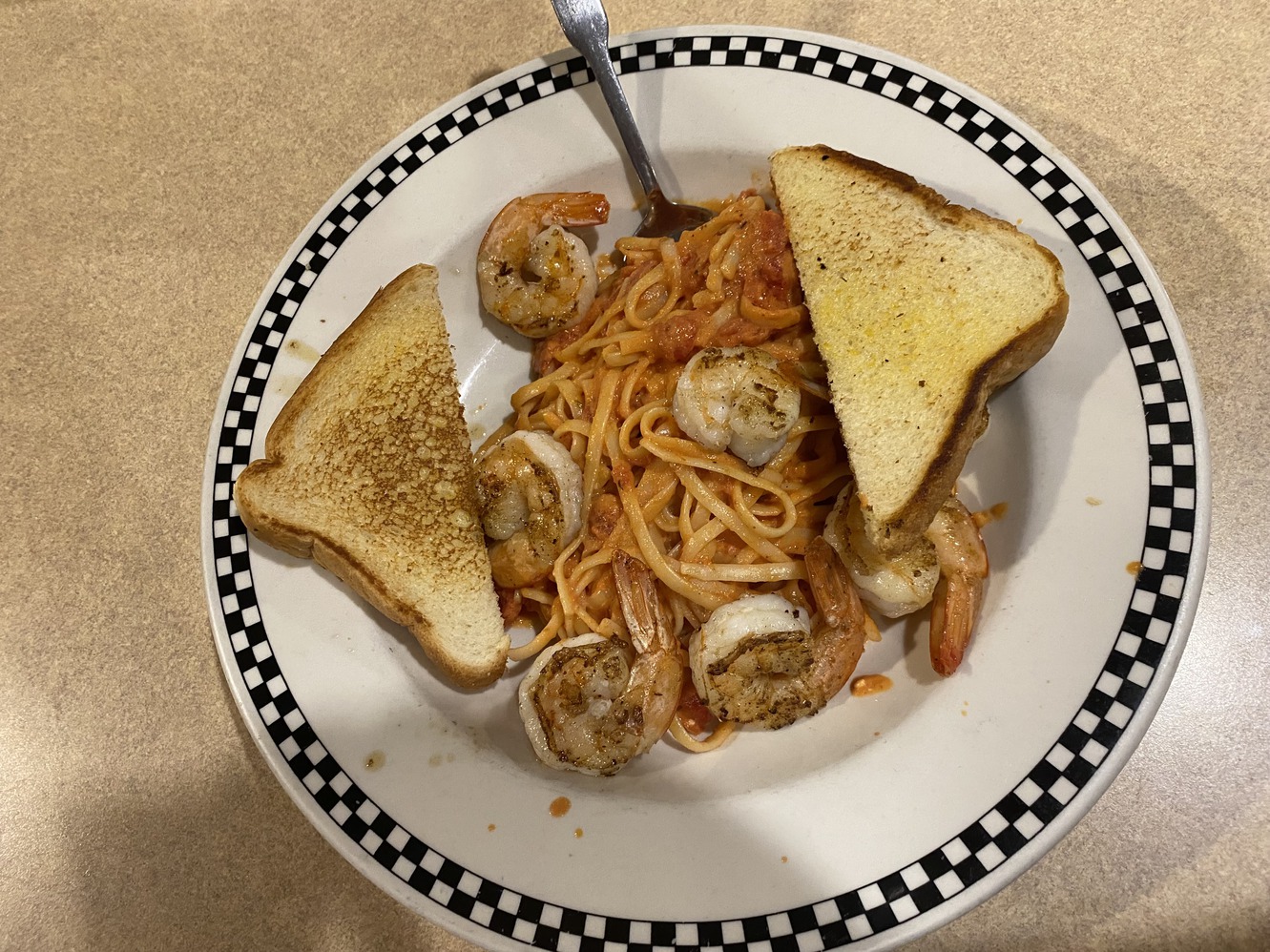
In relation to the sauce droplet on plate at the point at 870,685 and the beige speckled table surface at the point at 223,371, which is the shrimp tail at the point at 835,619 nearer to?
the sauce droplet on plate at the point at 870,685

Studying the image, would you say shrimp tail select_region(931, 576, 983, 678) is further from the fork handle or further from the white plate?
the fork handle

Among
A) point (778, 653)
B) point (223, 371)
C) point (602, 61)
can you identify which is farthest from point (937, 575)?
point (223, 371)

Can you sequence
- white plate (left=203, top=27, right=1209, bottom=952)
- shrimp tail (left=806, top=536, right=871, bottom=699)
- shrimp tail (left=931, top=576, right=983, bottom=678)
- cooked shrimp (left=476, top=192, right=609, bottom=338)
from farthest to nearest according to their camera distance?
1. cooked shrimp (left=476, top=192, right=609, bottom=338)
2. shrimp tail (left=806, top=536, right=871, bottom=699)
3. shrimp tail (left=931, top=576, right=983, bottom=678)
4. white plate (left=203, top=27, right=1209, bottom=952)

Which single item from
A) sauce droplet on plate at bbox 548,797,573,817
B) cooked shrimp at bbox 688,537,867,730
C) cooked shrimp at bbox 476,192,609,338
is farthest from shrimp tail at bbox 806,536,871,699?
cooked shrimp at bbox 476,192,609,338

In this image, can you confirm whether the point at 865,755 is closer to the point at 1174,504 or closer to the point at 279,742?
the point at 1174,504

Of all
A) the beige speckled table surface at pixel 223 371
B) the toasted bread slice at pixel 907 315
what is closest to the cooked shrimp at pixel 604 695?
the toasted bread slice at pixel 907 315
